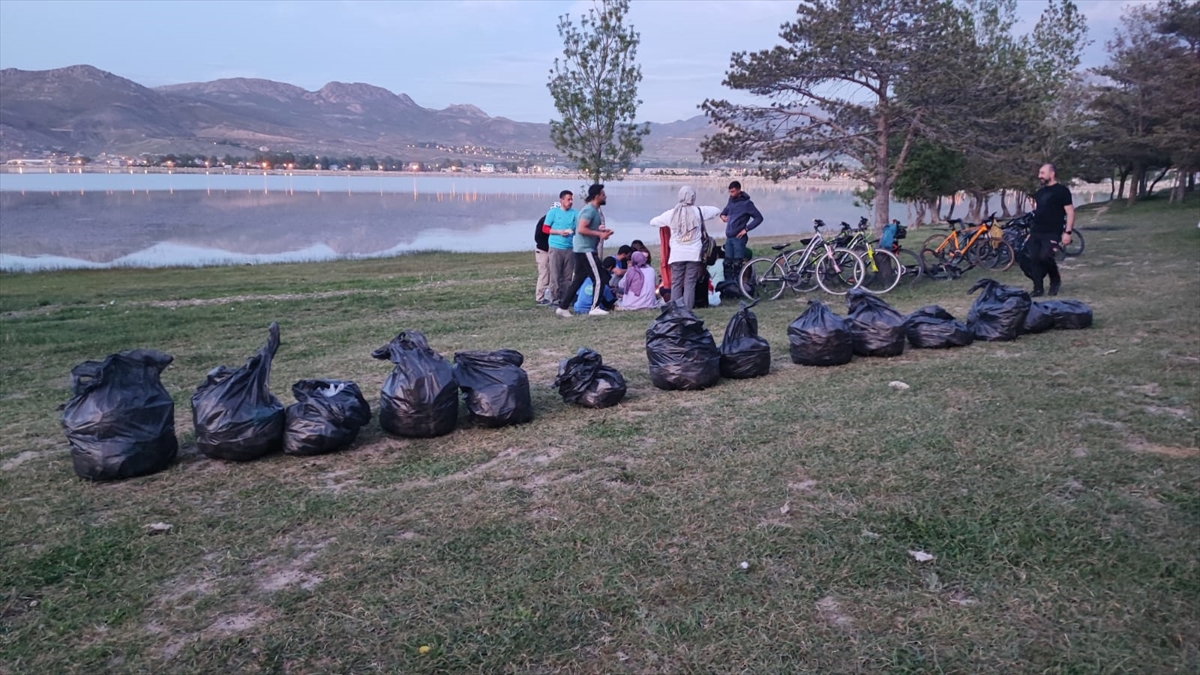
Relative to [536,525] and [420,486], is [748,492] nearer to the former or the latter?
[536,525]

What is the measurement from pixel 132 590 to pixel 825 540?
9.34 feet

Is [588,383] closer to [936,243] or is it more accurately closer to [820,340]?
[820,340]

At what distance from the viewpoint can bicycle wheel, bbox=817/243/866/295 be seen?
11.5 m

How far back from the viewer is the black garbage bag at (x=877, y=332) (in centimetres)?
674

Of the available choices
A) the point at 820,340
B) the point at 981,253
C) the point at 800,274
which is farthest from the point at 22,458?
the point at 981,253

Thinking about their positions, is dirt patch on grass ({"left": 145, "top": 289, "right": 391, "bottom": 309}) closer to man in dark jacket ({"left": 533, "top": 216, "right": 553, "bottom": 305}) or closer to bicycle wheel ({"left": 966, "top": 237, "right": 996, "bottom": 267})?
man in dark jacket ({"left": 533, "top": 216, "right": 553, "bottom": 305})

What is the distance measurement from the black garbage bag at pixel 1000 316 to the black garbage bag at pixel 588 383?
3853mm

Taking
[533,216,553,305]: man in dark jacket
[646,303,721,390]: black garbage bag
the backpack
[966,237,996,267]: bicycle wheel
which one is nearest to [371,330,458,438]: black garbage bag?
[646,303,721,390]: black garbage bag

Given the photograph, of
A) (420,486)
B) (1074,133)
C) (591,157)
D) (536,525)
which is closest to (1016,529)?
(536,525)

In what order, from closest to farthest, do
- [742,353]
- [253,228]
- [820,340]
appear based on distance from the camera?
1. [742,353]
2. [820,340]
3. [253,228]

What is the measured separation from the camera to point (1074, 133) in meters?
33.5

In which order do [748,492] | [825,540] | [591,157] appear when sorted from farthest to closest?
[591,157] → [748,492] → [825,540]

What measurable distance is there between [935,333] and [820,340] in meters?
1.33

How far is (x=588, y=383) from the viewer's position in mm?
5543
